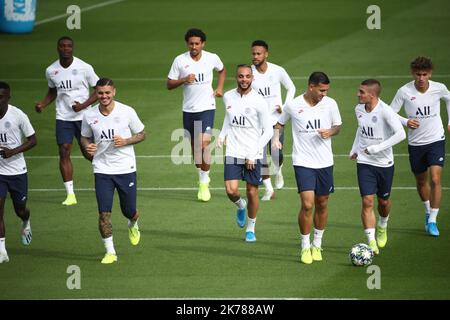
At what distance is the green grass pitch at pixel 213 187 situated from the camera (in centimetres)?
1577

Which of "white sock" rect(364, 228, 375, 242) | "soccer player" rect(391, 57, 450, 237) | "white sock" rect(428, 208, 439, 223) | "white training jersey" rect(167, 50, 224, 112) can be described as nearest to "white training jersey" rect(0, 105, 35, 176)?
"white training jersey" rect(167, 50, 224, 112)

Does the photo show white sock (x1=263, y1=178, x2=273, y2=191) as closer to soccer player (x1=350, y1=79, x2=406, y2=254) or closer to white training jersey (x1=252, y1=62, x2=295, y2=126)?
white training jersey (x1=252, y1=62, x2=295, y2=126)

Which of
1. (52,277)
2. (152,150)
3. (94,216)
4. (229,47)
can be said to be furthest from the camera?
(229,47)

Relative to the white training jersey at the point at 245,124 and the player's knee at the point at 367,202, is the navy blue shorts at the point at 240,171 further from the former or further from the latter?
the player's knee at the point at 367,202

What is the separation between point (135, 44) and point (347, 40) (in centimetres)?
649

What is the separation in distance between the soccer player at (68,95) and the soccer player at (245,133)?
3.89 metres

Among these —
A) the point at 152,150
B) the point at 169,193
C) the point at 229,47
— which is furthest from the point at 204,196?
the point at 229,47

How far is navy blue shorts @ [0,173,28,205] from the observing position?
16906 millimetres

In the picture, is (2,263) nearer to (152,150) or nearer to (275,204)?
(275,204)

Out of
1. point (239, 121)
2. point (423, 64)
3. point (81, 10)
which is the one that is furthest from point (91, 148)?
point (81, 10)

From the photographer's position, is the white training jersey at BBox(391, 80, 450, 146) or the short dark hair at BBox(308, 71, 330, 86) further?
the white training jersey at BBox(391, 80, 450, 146)

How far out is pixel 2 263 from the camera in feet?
55.2

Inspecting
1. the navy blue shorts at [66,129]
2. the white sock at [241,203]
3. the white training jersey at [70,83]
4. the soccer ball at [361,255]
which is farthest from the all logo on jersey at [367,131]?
the navy blue shorts at [66,129]

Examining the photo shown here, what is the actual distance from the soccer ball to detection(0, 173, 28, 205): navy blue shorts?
4.93m
